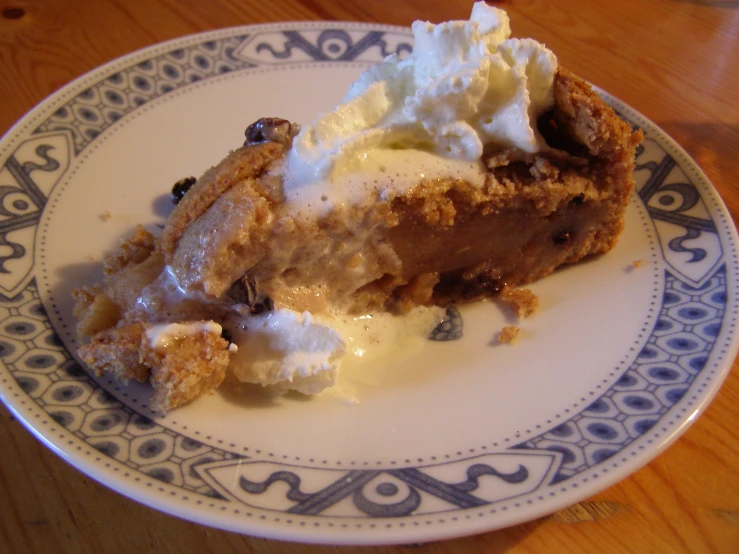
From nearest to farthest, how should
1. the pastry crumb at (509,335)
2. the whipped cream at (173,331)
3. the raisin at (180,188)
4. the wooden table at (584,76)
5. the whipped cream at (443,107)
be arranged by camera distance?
the wooden table at (584,76), the whipped cream at (173,331), the whipped cream at (443,107), the pastry crumb at (509,335), the raisin at (180,188)

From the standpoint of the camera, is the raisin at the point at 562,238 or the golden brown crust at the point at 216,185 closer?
the golden brown crust at the point at 216,185

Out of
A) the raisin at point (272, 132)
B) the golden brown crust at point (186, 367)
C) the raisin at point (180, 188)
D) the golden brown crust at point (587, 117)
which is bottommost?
the golden brown crust at point (186, 367)

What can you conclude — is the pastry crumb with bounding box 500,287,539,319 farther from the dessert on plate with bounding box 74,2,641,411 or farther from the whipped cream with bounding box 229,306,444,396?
the whipped cream with bounding box 229,306,444,396

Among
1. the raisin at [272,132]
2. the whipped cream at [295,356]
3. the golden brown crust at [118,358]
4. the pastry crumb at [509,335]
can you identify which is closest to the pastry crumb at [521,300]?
the pastry crumb at [509,335]

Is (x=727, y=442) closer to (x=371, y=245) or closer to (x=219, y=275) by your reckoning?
(x=371, y=245)

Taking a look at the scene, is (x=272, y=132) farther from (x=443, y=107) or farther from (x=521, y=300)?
(x=521, y=300)

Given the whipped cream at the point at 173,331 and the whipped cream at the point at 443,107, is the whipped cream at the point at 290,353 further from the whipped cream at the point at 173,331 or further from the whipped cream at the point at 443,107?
the whipped cream at the point at 443,107

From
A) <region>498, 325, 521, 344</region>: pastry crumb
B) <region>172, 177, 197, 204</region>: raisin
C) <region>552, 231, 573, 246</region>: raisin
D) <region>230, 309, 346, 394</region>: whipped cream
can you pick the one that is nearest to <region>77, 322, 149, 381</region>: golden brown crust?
<region>230, 309, 346, 394</region>: whipped cream

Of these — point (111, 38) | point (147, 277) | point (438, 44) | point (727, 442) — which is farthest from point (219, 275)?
point (111, 38)
